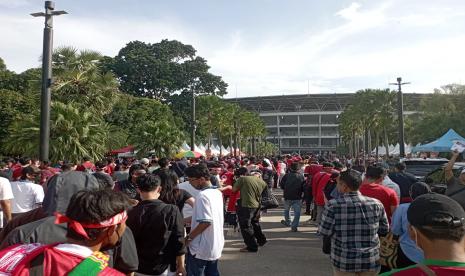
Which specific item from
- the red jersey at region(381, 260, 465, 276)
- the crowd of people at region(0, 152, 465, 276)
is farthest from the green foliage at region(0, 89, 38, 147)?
the red jersey at region(381, 260, 465, 276)

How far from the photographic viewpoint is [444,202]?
1.90 meters

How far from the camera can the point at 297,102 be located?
113812 millimetres

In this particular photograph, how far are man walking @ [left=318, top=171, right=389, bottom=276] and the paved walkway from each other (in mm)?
2771

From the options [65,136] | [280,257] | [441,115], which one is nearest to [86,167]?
[65,136]

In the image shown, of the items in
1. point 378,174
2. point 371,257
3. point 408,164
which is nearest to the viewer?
point 371,257

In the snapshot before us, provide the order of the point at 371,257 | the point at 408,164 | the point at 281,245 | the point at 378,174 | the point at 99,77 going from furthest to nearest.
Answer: the point at 99,77
the point at 408,164
the point at 281,245
the point at 378,174
the point at 371,257

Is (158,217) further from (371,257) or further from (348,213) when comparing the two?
(371,257)

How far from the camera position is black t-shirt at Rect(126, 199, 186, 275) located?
386 centimetres

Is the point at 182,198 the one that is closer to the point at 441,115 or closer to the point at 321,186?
the point at 321,186

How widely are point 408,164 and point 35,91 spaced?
16.0 m

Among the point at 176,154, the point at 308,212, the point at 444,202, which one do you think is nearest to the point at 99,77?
the point at 176,154

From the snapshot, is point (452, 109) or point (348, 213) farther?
point (452, 109)

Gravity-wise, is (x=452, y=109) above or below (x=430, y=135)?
above

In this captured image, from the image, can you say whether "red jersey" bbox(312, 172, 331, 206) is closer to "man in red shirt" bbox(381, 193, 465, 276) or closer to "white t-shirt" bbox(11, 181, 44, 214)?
"white t-shirt" bbox(11, 181, 44, 214)
